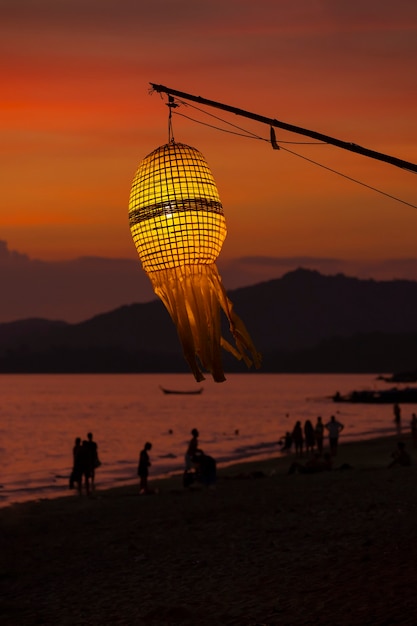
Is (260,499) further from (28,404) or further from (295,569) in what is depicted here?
(28,404)

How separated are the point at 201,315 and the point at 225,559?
899cm

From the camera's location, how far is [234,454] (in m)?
54.8

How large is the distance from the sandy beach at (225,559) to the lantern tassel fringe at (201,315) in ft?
16.1

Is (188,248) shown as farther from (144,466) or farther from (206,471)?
(144,466)

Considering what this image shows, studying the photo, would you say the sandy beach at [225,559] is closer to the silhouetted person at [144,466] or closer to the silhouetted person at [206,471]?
the silhouetted person at [206,471]

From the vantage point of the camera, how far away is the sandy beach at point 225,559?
11094mm

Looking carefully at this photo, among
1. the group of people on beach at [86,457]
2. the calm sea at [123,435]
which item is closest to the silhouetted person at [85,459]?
the group of people on beach at [86,457]

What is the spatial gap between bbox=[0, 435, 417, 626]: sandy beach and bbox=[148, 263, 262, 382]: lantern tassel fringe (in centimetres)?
491

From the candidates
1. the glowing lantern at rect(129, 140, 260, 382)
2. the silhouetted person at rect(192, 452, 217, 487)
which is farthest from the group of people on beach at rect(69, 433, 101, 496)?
the glowing lantern at rect(129, 140, 260, 382)

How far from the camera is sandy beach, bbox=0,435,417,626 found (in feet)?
36.4

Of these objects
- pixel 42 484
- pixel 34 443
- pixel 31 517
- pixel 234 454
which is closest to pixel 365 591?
pixel 31 517

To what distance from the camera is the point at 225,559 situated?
1429 cm

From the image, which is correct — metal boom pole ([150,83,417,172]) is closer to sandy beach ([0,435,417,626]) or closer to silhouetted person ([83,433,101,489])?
sandy beach ([0,435,417,626])

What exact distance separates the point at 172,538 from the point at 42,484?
23.1m
